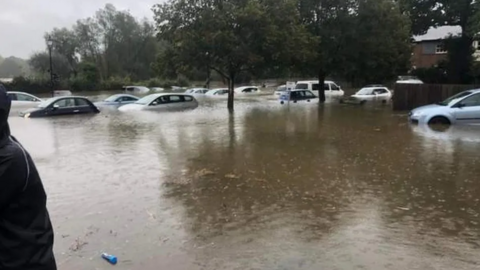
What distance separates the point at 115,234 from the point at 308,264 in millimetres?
2520

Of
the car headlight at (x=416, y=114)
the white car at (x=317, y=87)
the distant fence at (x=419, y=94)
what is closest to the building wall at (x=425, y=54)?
the white car at (x=317, y=87)

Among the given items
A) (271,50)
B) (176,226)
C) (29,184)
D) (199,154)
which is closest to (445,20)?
(271,50)

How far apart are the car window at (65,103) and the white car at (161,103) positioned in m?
2.79

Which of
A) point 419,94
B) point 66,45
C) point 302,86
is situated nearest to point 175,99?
point 419,94

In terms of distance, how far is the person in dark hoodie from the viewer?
2051mm

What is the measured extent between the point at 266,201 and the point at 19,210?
557 centimetres

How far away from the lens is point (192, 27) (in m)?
27.2

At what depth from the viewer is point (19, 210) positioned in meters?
2.14

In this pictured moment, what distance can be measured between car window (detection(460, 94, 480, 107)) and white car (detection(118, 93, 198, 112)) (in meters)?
15.6

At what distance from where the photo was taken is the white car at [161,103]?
26.5 m

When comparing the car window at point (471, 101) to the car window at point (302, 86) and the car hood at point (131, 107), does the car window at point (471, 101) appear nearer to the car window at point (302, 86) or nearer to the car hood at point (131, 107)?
the car hood at point (131, 107)

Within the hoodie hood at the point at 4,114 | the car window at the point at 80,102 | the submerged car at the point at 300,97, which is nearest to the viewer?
the hoodie hood at the point at 4,114

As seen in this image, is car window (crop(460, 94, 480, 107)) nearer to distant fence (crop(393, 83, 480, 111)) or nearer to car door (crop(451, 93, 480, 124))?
car door (crop(451, 93, 480, 124))

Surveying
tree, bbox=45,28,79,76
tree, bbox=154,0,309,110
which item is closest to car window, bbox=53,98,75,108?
tree, bbox=154,0,309,110
